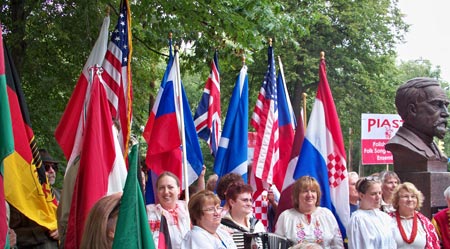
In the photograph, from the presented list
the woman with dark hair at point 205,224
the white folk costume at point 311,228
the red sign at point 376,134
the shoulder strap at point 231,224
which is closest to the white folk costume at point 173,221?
the shoulder strap at point 231,224

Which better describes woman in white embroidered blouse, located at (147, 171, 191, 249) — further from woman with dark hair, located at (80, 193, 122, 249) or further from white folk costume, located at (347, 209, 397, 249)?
woman with dark hair, located at (80, 193, 122, 249)

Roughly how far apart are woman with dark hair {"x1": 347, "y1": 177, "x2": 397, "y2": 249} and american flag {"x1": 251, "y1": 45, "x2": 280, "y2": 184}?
172 cm

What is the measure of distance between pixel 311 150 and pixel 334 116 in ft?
1.89

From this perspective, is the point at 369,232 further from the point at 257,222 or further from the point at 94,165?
the point at 94,165

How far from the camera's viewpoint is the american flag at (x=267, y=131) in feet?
28.6

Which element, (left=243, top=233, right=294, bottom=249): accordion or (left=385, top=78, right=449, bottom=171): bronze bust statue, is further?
(left=385, top=78, right=449, bottom=171): bronze bust statue

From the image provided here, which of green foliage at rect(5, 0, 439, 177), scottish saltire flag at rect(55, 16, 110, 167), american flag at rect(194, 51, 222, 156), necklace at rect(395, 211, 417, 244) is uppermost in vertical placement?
green foliage at rect(5, 0, 439, 177)

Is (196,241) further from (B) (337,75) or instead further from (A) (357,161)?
(A) (357,161)

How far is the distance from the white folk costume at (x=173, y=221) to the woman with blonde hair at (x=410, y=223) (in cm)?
234

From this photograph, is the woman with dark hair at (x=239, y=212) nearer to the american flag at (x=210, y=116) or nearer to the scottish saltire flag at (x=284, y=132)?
the scottish saltire flag at (x=284, y=132)

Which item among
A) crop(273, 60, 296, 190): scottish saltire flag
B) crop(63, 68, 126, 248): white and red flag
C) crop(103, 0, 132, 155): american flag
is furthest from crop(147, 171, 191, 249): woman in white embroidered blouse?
crop(273, 60, 296, 190): scottish saltire flag

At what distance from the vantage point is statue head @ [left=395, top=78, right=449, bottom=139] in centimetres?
973

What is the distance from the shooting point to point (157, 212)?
6629 mm

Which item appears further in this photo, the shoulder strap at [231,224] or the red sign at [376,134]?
the red sign at [376,134]
